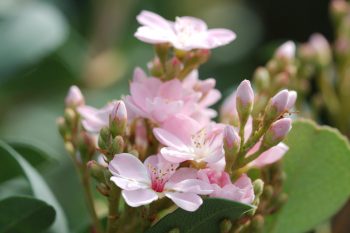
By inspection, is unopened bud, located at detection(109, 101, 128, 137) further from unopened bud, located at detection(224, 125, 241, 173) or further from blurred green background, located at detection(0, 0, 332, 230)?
blurred green background, located at detection(0, 0, 332, 230)

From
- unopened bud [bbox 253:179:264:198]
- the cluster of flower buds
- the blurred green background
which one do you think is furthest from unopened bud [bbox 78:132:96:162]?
the blurred green background

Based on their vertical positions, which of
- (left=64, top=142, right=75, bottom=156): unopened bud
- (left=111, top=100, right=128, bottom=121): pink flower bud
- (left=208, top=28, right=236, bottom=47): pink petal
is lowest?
(left=64, top=142, right=75, bottom=156): unopened bud

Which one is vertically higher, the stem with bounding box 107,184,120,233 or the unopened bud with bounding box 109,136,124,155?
the unopened bud with bounding box 109,136,124,155

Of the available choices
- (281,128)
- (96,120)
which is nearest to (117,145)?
(96,120)

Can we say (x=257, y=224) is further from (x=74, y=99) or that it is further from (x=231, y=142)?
(x=74, y=99)

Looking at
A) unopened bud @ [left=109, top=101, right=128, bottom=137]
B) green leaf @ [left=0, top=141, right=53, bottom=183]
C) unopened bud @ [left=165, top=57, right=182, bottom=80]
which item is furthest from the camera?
green leaf @ [left=0, top=141, right=53, bottom=183]

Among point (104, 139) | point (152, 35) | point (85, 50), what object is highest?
point (152, 35)

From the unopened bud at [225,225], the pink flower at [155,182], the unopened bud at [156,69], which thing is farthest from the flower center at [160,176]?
the unopened bud at [156,69]
